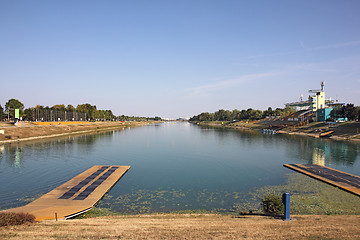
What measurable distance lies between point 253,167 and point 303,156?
1516 centimetres

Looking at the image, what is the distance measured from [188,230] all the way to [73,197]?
11960 millimetres

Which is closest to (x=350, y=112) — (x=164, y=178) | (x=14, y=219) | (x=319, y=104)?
(x=319, y=104)

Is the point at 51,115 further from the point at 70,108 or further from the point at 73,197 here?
the point at 73,197

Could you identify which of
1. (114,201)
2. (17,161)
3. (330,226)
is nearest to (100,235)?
(114,201)

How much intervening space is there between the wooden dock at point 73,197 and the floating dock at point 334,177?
23461 millimetres

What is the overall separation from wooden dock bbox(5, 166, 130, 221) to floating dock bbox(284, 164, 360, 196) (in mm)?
23461

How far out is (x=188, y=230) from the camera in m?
12.1

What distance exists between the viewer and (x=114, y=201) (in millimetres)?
19719

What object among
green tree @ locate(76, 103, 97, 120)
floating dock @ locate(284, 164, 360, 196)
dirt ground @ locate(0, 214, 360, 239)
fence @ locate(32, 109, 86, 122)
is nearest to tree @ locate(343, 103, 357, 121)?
A: floating dock @ locate(284, 164, 360, 196)

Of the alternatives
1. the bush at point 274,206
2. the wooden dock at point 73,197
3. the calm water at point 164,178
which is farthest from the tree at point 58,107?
the bush at point 274,206

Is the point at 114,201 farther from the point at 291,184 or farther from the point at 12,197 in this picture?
the point at 291,184

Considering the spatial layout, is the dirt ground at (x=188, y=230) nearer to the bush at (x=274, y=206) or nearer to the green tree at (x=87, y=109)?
the bush at (x=274, y=206)

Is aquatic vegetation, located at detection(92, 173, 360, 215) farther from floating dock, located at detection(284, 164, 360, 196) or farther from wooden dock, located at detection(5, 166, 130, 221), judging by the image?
wooden dock, located at detection(5, 166, 130, 221)

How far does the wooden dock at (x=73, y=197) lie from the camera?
16.0m
